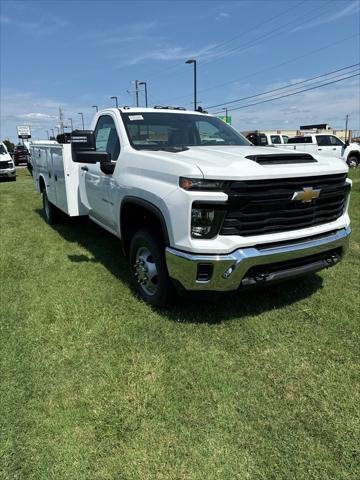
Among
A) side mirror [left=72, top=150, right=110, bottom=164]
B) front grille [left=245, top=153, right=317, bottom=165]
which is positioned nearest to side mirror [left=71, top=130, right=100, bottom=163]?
side mirror [left=72, top=150, right=110, bottom=164]

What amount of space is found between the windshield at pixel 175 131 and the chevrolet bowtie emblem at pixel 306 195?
162 cm

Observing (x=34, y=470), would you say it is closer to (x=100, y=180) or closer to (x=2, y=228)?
(x=100, y=180)

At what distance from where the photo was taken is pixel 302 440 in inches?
87.6

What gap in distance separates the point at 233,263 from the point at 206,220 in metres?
0.39

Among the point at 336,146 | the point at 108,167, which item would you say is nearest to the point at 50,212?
the point at 108,167

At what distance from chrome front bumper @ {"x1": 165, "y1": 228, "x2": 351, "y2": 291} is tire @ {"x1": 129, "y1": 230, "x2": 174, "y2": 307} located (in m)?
0.25

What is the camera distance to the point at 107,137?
468cm

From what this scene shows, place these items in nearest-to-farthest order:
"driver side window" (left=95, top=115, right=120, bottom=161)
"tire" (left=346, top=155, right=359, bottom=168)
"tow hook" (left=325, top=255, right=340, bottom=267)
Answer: "tow hook" (left=325, top=255, right=340, bottom=267) < "driver side window" (left=95, top=115, right=120, bottom=161) < "tire" (left=346, top=155, right=359, bottom=168)

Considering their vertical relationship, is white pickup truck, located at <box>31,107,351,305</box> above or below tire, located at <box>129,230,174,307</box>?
above

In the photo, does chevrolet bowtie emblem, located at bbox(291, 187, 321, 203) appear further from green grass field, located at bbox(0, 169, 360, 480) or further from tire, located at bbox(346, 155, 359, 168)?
tire, located at bbox(346, 155, 359, 168)

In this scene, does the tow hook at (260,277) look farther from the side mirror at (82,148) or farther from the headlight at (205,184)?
the side mirror at (82,148)

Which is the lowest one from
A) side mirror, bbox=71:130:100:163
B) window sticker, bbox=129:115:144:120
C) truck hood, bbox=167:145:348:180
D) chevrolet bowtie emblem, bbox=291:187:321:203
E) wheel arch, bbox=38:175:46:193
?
wheel arch, bbox=38:175:46:193

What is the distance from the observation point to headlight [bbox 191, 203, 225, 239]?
292cm

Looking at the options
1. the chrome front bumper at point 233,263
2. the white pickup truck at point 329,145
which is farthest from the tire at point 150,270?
the white pickup truck at point 329,145
